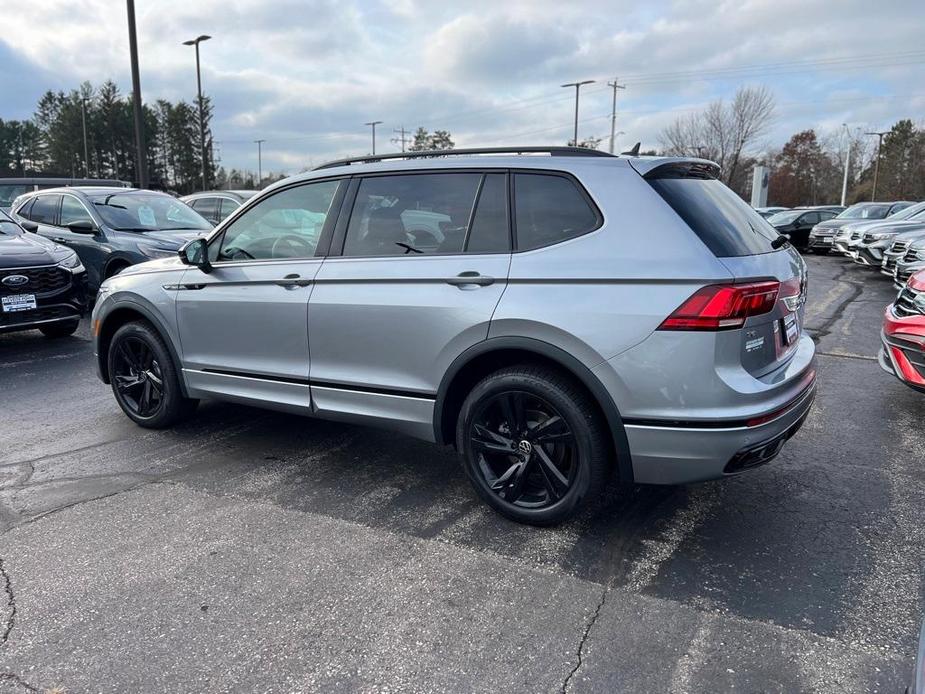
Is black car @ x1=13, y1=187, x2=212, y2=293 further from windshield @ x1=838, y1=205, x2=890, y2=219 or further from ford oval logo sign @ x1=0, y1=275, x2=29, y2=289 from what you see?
windshield @ x1=838, y1=205, x2=890, y2=219

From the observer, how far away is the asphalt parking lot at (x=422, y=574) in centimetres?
245

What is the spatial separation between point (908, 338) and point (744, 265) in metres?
2.79

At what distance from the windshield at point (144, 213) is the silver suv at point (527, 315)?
5892mm

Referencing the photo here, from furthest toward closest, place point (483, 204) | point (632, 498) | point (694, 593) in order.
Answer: point (632, 498), point (483, 204), point (694, 593)

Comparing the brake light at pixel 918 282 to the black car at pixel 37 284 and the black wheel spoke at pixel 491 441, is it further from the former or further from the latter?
the black car at pixel 37 284

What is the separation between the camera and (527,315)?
3.20 meters

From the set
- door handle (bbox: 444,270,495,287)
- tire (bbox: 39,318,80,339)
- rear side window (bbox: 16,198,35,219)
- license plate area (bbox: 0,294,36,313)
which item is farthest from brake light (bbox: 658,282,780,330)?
rear side window (bbox: 16,198,35,219)

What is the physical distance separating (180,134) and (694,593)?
90.1m

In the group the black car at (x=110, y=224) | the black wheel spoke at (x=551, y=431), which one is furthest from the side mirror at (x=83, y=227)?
the black wheel spoke at (x=551, y=431)

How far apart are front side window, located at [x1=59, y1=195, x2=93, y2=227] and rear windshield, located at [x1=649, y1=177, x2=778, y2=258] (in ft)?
29.0

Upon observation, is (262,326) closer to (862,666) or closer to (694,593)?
(694,593)

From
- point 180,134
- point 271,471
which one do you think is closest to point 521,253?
point 271,471

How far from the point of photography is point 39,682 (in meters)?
2.38

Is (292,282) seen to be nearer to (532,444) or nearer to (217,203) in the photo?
(532,444)
